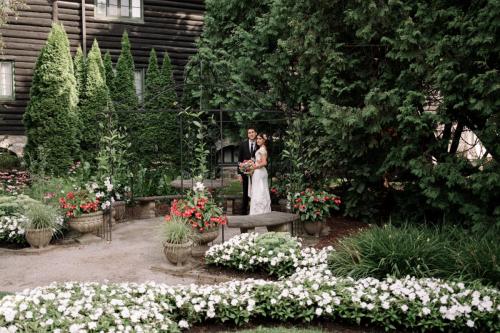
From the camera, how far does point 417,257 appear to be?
6.10 metres

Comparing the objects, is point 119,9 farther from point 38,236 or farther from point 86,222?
point 38,236

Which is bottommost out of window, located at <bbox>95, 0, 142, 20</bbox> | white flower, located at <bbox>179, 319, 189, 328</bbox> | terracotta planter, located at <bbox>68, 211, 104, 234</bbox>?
white flower, located at <bbox>179, 319, 189, 328</bbox>

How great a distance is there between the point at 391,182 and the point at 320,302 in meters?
5.18

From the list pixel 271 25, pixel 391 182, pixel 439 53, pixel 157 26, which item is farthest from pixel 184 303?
pixel 157 26

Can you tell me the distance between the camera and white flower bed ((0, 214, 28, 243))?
852 centimetres

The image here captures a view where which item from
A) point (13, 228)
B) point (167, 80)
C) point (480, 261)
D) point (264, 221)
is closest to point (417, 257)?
point (480, 261)

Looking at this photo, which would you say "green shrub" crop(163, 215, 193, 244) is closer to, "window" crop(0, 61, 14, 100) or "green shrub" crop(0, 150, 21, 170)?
"green shrub" crop(0, 150, 21, 170)

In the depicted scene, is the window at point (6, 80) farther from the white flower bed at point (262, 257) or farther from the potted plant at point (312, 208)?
the white flower bed at point (262, 257)

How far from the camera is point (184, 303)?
5238mm

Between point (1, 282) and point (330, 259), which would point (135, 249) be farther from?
point (330, 259)

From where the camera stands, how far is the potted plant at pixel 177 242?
7117mm

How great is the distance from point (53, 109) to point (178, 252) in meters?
8.03

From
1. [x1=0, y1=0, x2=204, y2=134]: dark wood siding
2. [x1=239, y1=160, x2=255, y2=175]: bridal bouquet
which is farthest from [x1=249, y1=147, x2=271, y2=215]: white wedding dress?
[x1=0, y1=0, x2=204, y2=134]: dark wood siding

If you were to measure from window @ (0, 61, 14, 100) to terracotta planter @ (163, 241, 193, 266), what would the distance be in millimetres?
11425
